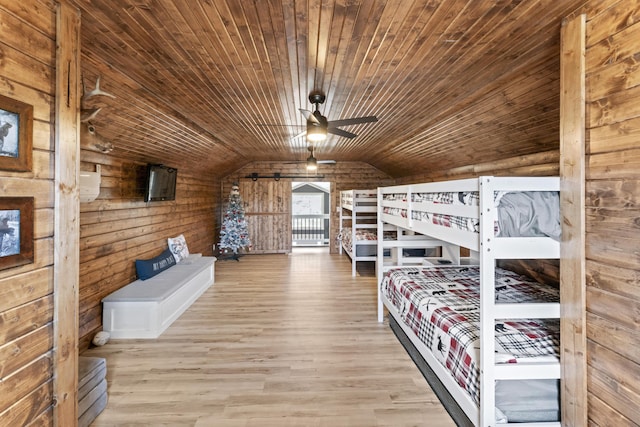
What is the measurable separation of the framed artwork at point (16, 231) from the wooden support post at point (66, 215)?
0.47 ft

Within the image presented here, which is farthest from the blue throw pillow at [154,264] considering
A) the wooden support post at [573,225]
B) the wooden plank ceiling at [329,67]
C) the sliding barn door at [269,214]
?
the wooden support post at [573,225]

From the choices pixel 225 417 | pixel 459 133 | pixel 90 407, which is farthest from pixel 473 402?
pixel 459 133

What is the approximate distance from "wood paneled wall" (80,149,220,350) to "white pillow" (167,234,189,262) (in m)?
0.09

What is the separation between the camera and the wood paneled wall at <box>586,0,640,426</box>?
1.31 metres

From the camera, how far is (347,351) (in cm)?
302

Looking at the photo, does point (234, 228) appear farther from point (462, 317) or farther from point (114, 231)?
point (462, 317)

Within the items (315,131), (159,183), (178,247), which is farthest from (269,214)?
(315,131)

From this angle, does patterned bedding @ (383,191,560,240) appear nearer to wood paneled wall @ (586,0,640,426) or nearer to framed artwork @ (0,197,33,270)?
wood paneled wall @ (586,0,640,426)

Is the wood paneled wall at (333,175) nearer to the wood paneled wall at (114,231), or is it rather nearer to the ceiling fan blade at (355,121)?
the wood paneled wall at (114,231)

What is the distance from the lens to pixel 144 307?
10.9 ft

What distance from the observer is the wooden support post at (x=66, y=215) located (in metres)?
1.54

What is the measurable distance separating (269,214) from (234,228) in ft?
3.94

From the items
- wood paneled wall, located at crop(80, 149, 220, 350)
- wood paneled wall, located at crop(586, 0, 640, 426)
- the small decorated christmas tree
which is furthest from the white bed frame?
the small decorated christmas tree

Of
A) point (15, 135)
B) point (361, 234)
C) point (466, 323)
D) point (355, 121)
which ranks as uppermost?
point (355, 121)
